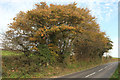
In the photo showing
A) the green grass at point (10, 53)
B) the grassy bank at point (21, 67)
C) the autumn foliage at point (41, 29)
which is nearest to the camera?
the grassy bank at point (21, 67)

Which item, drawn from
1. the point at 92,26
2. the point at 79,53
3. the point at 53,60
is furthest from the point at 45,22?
the point at 79,53

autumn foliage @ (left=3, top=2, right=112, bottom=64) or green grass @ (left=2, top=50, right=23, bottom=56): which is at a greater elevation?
autumn foliage @ (left=3, top=2, right=112, bottom=64)

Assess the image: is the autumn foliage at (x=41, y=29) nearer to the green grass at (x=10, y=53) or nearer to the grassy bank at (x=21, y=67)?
the green grass at (x=10, y=53)

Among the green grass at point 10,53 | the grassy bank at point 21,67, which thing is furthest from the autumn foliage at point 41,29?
the grassy bank at point 21,67

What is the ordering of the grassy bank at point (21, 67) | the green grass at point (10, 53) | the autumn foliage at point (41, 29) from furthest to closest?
the autumn foliage at point (41, 29)
the green grass at point (10, 53)
the grassy bank at point (21, 67)

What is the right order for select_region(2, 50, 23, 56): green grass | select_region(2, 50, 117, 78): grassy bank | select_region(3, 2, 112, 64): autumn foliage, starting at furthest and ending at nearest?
select_region(3, 2, 112, 64): autumn foliage < select_region(2, 50, 23, 56): green grass < select_region(2, 50, 117, 78): grassy bank

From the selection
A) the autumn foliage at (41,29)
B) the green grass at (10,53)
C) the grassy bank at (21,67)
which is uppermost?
the autumn foliage at (41,29)

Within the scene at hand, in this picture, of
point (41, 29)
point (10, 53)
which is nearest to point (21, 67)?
point (10, 53)

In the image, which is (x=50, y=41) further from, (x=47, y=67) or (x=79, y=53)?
(x=79, y=53)

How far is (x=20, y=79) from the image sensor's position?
11.1 metres

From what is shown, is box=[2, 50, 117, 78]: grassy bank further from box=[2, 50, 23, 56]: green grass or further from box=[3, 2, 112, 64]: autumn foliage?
box=[3, 2, 112, 64]: autumn foliage

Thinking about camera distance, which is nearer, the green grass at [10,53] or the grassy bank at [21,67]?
the grassy bank at [21,67]

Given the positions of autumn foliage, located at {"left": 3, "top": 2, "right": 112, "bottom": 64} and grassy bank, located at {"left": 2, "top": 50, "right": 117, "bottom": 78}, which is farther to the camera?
autumn foliage, located at {"left": 3, "top": 2, "right": 112, "bottom": 64}

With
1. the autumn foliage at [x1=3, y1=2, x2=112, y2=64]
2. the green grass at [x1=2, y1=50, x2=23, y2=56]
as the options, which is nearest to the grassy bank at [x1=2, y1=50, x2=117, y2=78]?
the green grass at [x1=2, y1=50, x2=23, y2=56]
